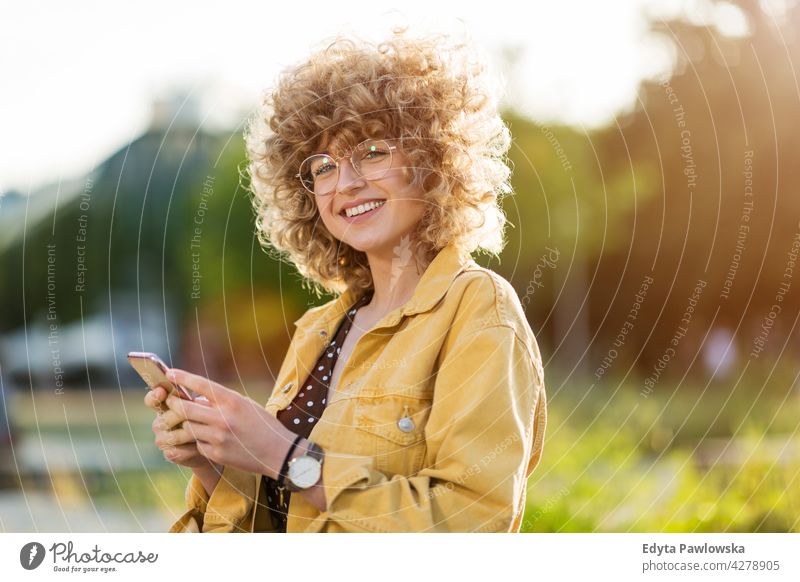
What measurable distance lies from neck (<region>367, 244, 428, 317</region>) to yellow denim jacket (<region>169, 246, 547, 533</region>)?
0.08m

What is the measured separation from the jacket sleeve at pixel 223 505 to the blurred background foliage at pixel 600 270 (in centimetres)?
63

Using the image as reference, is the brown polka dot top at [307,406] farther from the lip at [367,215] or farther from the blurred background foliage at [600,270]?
the blurred background foliage at [600,270]

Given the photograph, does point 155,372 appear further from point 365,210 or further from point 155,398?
point 365,210

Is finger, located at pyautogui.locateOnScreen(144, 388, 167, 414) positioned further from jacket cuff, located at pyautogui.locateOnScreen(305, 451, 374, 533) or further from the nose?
the nose

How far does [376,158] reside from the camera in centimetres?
183

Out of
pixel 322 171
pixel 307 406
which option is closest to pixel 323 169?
pixel 322 171

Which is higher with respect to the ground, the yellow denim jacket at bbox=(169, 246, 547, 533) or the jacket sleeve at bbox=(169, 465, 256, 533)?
the yellow denim jacket at bbox=(169, 246, 547, 533)

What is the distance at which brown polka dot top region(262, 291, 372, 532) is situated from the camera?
1802 millimetres

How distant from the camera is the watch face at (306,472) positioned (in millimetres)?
1630

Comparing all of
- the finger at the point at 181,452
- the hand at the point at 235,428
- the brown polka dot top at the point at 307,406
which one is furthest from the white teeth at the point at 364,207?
the finger at the point at 181,452

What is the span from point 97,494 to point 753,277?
3841mm

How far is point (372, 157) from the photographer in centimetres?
184

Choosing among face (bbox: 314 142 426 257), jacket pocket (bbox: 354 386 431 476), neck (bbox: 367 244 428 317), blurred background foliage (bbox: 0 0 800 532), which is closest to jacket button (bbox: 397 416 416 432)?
jacket pocket (bbox: 354 386 431 476)
